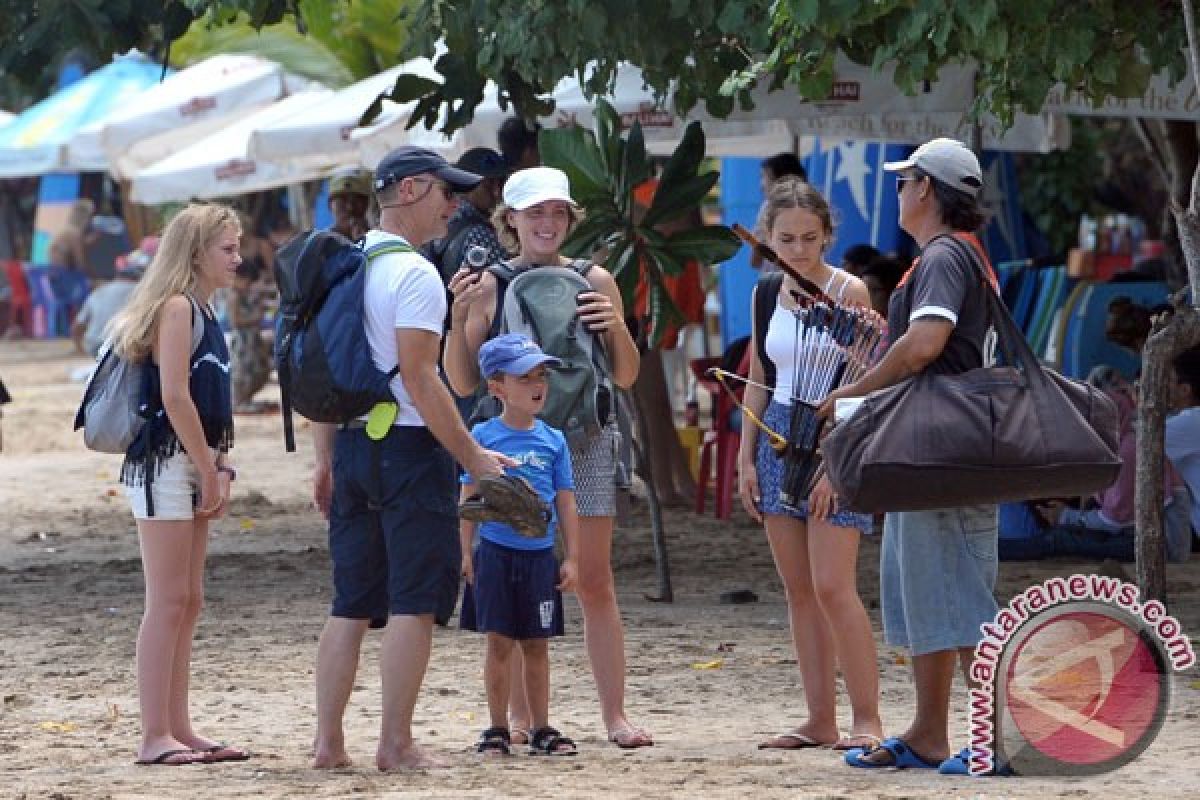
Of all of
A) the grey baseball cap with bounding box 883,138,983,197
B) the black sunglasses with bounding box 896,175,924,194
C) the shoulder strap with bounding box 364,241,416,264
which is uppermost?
the grey baseball cap with bounding box 883,138,983,197

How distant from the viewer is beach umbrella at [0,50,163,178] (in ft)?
91.2

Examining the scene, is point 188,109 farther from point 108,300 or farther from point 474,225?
point 474,225

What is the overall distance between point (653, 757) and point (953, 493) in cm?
137

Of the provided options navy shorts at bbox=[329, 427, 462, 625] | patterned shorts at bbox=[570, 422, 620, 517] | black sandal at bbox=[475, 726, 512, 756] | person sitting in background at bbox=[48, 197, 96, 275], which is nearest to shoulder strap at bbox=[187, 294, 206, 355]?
navy shorts at bbox=[329, 427, 462, 625]

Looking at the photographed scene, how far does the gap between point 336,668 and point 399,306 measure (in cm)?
103

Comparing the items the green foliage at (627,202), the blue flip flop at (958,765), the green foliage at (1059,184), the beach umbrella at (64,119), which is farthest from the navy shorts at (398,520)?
the beach umbrella at (64,119)

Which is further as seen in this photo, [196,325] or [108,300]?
[108,300]

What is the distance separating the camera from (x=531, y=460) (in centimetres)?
682

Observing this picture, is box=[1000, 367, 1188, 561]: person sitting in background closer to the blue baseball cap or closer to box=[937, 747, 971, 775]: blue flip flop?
box=[937, 747, 971, 775]: blue flip flop

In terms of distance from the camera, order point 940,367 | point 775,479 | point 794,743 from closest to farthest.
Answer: point 940,367
point 775,479
point 794,743

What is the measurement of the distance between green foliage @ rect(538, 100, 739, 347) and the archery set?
9.20 ft

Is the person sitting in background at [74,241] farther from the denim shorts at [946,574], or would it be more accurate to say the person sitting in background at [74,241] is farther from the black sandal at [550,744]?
the denim shorts at [946,574]

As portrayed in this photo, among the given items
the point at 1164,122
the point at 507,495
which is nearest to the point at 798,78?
the point at 507,495

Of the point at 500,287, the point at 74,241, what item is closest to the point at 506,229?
the point at 500,287
